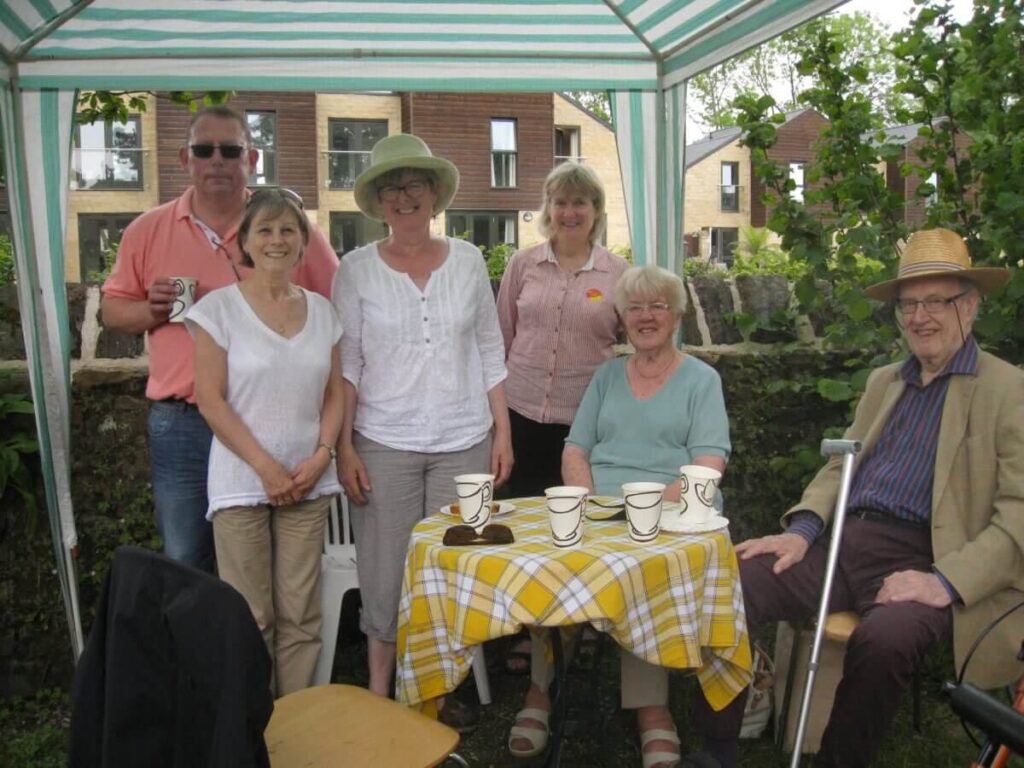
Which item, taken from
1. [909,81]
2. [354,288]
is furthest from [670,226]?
[354,288]

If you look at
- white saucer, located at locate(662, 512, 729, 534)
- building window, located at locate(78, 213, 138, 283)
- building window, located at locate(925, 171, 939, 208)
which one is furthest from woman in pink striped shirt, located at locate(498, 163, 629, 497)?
building window, located at locate(78, 213, 138, 283)

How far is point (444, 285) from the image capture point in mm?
3490

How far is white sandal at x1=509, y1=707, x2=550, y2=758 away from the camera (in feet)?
11.4

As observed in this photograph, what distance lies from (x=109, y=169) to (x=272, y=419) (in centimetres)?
2470

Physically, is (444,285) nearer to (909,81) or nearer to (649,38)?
(649,38)

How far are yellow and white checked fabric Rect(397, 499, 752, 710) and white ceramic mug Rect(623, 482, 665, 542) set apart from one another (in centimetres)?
3

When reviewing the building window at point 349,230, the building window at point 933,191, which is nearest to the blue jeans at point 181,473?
the building window at point 933,191

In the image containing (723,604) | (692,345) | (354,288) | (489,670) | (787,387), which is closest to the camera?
(723,604)

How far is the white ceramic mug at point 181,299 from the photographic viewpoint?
3.39m

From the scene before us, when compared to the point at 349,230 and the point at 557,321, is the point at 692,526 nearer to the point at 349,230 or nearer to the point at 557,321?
the point at 557,321

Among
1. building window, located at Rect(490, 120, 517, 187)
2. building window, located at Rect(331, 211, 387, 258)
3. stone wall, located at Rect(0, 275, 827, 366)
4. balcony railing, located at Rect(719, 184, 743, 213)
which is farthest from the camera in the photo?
balcony railing, located at Rect(719, 184, 743, 213)

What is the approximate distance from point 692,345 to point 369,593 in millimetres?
2301

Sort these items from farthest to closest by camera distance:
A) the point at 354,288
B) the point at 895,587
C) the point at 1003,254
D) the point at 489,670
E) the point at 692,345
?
the point at 692,345
the point at 489,670
the point at 1003,254
the point at 354,288
the point at 895,587

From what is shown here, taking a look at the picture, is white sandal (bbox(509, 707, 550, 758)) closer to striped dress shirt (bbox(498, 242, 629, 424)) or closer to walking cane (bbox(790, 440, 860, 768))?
walking cane (bbox(790, 440, 860, 768))
